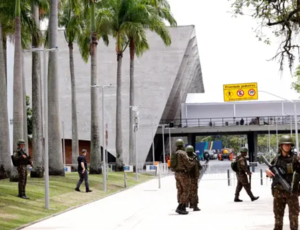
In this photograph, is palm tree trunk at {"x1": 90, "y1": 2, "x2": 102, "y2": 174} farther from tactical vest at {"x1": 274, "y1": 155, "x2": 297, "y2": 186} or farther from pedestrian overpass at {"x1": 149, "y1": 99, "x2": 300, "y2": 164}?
pedestrian overpass at {"x1": 149, "y1": 99, "x2": 300, "y2": 164}

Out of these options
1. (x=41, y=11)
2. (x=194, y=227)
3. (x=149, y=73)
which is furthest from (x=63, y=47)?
(x=194, y=227)

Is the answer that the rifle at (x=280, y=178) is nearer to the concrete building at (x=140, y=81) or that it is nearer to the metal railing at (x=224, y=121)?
the concrete building at (x=140, y=81)

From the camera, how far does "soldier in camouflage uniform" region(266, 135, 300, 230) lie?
35.1 ft

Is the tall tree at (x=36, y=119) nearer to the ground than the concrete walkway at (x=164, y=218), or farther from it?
farther from it

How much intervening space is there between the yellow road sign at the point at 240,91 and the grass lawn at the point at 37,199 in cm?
2873

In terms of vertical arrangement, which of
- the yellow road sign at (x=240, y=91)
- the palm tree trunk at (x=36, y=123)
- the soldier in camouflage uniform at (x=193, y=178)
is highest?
the yellow road sign at (x=240, y=91)

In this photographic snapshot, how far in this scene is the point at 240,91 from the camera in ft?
209

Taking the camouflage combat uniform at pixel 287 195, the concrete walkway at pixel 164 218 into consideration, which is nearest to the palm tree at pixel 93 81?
the concrete walkway at pixel 164 218

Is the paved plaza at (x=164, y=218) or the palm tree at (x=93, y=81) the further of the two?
the palm tree at (x=93, y=81)

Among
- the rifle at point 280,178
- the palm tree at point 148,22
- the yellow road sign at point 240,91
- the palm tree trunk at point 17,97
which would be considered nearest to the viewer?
the rifle at point 280,178

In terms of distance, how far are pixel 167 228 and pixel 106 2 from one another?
3325 centimetres

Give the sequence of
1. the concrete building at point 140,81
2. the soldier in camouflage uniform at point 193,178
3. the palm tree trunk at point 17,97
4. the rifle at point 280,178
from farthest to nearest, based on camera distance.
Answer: the concrete building at point 140,81
the palm tree trunk at point 17,97
the soldier in camouflage uniform at point 193,178
the rifle at point 280,178

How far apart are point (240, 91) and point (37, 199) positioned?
42441 millimetres

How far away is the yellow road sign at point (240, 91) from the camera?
62.6 metres
